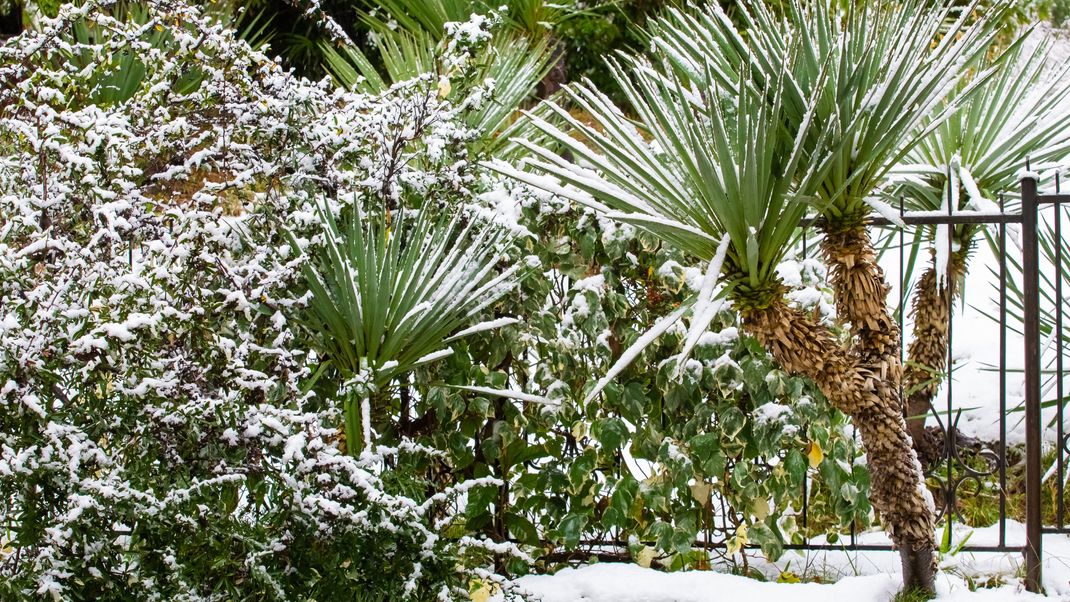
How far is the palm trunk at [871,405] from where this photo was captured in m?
2.55

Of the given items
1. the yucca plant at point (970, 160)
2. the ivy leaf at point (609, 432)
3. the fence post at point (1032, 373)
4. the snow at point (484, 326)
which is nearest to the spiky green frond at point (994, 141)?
the yucca plant at point (970, 160)

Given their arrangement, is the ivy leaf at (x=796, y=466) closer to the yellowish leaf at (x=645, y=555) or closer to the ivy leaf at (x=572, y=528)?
the yellowish leaf at (x=645, y=555)

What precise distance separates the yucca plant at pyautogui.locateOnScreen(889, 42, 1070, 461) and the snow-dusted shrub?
5.33 feet

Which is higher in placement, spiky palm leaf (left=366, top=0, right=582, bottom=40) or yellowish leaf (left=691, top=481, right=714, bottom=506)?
spiky palm leaf (left=366, top=0, right=582, bottom=40)

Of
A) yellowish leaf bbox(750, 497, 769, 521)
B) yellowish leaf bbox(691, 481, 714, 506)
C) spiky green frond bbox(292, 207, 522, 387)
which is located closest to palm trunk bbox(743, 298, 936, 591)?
yellowish leaf bbox(750, 497, 769, 521)

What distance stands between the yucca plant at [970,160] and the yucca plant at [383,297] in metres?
1.38

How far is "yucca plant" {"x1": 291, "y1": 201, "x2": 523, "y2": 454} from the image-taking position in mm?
2814

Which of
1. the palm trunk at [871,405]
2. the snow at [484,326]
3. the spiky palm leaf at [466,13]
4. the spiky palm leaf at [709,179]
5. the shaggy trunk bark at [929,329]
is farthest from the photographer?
the spiky palm leaf at [466,13]

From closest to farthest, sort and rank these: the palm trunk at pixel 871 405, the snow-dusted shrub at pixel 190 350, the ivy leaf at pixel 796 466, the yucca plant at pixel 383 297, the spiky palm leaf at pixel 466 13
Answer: the snow-dusted shrub at pixel 190 350 → the palm trunk at pixel 871 405 → the yucca plant at pixel 383 297 → the ivy leaf at pixel 796 466 → the spiky palm leaf at pixel 466 13

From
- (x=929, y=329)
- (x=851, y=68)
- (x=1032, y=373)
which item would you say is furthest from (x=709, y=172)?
(x=929, y=329)

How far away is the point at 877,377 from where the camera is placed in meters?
2.63

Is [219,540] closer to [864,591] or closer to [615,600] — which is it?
[615,600]

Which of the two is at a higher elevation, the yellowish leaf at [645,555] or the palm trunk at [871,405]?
the palm trunk at [871,405]

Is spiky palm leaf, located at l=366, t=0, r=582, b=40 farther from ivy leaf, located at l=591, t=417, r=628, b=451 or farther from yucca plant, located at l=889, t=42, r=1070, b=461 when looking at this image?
ivy leaf, located at l=591, t=417, r=628, b=451
